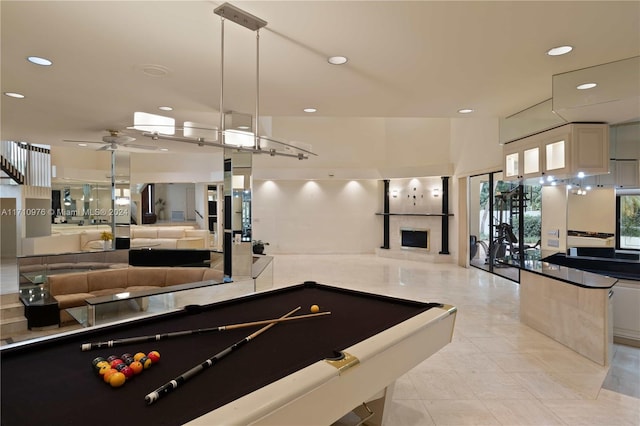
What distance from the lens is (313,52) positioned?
2.97 meters

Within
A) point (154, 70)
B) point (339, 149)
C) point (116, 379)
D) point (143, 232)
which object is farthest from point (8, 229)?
point (116, 379)

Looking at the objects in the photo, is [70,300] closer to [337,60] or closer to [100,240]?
[337,60]

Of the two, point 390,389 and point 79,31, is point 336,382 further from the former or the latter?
point 79,31

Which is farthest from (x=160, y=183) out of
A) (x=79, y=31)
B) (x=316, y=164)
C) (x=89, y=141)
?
(x=79, y=31)

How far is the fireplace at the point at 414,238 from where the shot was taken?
10523 millimetres

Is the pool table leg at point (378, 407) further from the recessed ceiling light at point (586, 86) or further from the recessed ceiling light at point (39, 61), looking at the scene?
the recessed ceiling light at point (39, 61)

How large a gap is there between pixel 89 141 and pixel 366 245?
8.31 meters

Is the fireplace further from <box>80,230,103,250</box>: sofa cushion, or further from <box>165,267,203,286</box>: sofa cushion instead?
<box>80,230,103,250</box>: sofa cushion

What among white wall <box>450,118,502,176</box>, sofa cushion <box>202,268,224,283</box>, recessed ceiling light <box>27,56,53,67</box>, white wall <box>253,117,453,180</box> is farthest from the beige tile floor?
white wall <box>253,117,453,180</box>

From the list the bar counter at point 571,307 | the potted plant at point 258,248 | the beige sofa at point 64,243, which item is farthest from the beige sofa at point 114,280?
the potted plant at point 258,248

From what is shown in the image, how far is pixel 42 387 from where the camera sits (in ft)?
4.83

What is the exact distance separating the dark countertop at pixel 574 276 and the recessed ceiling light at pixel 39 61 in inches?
223

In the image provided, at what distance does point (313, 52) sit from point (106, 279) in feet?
15.6

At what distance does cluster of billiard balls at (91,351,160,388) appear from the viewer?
4.91 ft
